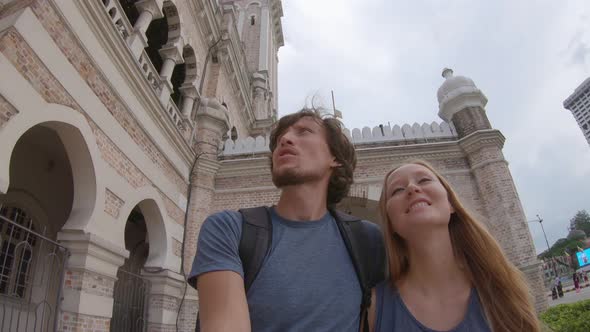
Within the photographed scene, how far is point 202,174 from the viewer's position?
1020cm

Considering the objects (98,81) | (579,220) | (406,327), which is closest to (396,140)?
(98,81)

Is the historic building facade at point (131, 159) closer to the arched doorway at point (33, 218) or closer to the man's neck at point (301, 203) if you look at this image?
the arched doorway at point (33, 218)

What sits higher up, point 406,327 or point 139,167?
point 139,167

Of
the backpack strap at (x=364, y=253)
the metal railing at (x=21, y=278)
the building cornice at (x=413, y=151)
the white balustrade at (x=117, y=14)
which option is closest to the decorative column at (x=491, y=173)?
the building cornice at (x=413, y=151)

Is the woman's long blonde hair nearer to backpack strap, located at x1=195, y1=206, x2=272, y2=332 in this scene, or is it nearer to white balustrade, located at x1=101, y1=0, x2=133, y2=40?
backpack strap, located at x1=195, y1=206, x2=272, y2=332

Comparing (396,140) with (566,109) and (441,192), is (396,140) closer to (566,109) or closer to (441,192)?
(441,192)

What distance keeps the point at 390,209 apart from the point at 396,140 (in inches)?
347

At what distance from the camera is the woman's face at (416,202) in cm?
188

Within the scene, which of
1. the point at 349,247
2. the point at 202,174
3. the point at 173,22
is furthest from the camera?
the point at 202,174

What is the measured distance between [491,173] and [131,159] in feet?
27.2

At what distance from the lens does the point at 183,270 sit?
8742mm

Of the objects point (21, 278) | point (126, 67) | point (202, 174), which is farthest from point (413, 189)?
point (202, 174)

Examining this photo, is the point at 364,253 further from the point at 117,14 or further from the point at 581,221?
the point at 581,221

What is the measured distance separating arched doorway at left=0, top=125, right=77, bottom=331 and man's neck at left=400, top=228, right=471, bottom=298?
705 cm
